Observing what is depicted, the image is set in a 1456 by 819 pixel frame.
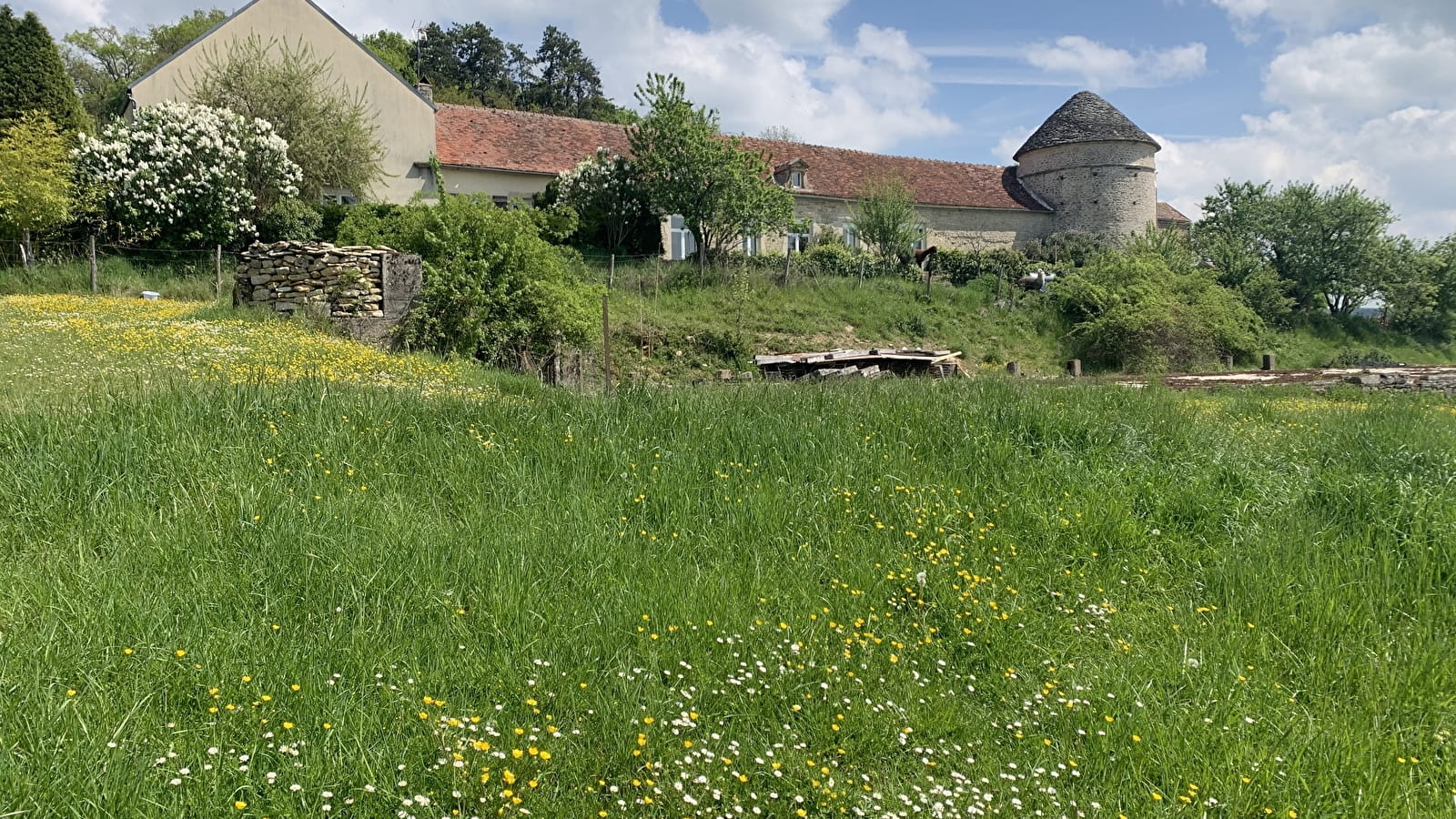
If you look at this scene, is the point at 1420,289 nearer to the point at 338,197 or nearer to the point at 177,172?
the point at 338,197

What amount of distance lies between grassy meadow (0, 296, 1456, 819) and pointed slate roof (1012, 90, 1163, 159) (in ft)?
132

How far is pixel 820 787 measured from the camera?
121 inches

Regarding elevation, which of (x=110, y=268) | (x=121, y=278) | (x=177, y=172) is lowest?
(x=121, y=278)

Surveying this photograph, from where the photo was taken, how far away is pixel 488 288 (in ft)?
47.2

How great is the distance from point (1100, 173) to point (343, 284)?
1563 inches

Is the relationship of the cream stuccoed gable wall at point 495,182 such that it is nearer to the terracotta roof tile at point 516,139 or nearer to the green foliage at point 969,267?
the terracotta roof tile at point 516,139

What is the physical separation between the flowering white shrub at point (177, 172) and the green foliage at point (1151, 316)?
1012 inches

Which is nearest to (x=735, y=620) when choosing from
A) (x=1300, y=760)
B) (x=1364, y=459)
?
(x=1300, y=760)

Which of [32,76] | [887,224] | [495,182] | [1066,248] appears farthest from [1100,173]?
[32,76]

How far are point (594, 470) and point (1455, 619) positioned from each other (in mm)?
5483

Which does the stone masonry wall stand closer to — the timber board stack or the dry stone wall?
the timber board stack

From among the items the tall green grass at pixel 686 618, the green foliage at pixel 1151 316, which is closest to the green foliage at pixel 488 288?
the tall green grass at pixel 686 618

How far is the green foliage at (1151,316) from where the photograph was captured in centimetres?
2494

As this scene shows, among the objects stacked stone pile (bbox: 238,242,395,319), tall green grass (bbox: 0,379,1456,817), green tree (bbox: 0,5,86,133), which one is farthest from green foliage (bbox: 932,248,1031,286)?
green tree (bbox: 0,5,86,133)
